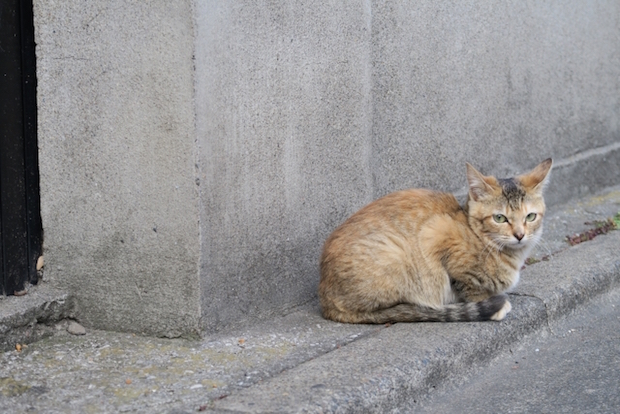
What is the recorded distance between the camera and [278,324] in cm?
411

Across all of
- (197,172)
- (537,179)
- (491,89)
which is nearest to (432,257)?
(537,179)

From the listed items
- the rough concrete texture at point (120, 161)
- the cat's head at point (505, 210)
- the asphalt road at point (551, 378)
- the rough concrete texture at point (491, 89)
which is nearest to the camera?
the asphalt road at point (551, 378)

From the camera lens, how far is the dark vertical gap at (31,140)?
389 cm

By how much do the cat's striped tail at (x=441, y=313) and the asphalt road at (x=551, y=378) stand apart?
0.79ft

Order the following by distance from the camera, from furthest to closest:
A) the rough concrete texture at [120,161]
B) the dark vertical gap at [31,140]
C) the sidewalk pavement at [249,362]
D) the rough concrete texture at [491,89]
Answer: the rough concrete texture at [491,89] → the dark vertical gap at [31,140] → the rough concrete texture at [120,161] → the sidewalk pavement at [249,362]

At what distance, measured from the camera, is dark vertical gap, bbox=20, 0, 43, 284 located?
3.89 meters

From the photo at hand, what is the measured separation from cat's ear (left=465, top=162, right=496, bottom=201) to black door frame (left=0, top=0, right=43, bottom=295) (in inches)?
85.6

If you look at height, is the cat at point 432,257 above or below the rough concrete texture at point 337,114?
below

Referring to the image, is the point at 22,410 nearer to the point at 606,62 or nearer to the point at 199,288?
the point at 199,288

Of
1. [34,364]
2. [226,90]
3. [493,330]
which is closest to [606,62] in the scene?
[493,330]

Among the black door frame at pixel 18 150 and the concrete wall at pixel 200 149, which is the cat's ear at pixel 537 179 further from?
the black door frame at pixel 18 150

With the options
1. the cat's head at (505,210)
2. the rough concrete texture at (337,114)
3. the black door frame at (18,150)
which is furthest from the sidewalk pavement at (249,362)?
the cat's head at (505,210)

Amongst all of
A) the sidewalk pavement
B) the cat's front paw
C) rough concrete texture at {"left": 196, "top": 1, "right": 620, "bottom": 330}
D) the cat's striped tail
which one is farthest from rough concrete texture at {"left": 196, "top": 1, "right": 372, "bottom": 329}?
the cat's front paw

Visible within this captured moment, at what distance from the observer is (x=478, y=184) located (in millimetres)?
4176
